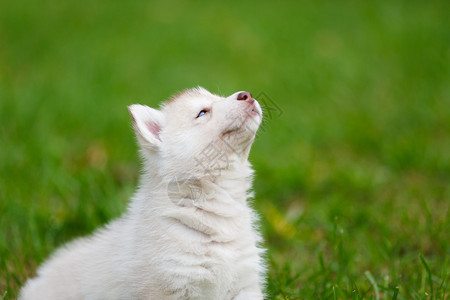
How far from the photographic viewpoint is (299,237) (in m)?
4.11

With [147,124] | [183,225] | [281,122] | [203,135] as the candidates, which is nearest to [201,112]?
[203,135]

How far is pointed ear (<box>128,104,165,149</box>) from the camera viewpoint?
286 centimetres

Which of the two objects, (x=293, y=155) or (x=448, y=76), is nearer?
(x=293, y=155)

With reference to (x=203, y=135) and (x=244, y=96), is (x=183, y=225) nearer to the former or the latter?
(x=203, y=135)

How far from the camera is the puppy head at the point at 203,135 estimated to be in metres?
2.81

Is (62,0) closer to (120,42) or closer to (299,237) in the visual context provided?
(120,42)

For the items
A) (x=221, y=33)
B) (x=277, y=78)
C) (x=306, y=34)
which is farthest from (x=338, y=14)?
(x=277, y=78)

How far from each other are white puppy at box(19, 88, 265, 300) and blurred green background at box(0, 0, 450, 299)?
45 centimetres

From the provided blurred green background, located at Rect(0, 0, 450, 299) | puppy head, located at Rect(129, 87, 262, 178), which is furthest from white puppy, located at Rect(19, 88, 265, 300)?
blurred green background, located at Rect(0, 0, 450, 299)

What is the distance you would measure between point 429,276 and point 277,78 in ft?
15.0

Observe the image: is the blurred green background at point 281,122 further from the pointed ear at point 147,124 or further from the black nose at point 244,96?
the pointed ear at point 147,124

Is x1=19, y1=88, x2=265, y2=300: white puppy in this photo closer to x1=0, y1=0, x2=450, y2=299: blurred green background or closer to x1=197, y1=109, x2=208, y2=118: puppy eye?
x1=197, y1=109, x2=208, y2=118: puppy eye

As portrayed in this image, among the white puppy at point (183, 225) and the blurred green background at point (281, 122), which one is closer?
the white puppy at point (183, 225)

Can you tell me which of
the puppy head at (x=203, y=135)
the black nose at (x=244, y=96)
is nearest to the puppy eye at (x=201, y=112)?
the puppy head at (x=203, y=135)
